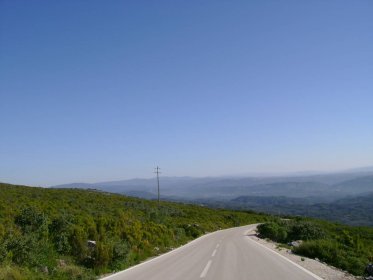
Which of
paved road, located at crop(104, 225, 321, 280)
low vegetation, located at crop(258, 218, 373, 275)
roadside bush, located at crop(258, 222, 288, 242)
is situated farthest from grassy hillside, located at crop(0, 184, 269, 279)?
roadside bush, located at crop(258, 222, 288, 242)

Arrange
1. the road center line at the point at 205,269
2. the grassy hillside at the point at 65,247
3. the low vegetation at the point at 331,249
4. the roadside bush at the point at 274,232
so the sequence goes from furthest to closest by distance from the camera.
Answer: the roadside bush at the point at 274,232 → the low vegetation at the point at 331,249 → the road center line at the point at 205,269 → the grassy hillside at the point at 65,247

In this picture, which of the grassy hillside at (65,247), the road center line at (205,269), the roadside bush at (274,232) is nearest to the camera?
the grassy hillside at (65,247)

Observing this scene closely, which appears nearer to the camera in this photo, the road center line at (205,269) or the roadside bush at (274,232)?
the road center line at (205,269)

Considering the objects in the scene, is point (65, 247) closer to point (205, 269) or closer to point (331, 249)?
point (205, 269)

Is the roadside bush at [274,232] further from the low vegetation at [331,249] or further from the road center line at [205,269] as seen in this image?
the road center line at [205,269]

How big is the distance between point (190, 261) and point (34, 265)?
659cm

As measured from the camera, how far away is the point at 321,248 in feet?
59.4

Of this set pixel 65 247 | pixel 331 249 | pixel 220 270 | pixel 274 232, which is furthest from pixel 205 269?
pixel 274 232

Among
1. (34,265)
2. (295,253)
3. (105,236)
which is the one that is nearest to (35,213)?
(105,236)

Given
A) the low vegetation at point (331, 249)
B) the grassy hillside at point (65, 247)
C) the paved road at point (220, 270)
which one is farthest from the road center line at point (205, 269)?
the low vegetation at point (331, 249)

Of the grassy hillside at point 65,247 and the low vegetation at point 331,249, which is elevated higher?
the grassy hillside at point 65,247

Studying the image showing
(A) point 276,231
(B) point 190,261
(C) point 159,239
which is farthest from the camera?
(A) point 276,231

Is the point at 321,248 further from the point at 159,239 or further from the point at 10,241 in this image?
the point at 10,241

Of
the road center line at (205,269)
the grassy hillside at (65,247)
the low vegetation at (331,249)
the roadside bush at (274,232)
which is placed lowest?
the roadside bush at (274,232)
